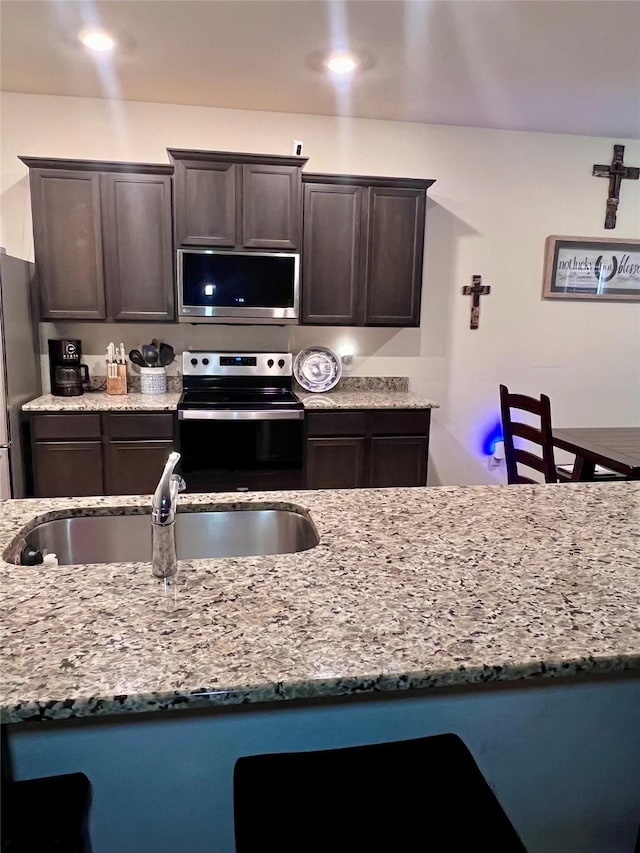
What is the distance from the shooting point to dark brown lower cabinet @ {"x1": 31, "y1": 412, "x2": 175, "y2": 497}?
10.0 ft

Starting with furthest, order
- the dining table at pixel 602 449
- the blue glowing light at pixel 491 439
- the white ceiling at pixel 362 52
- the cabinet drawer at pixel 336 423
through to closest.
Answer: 1. the blue glowing light at pixel 491 439
2. the cabinet drawer at pixel 336 423
3. the dining table at pixel 602 449
4. the white ceiling at pixel 362 52

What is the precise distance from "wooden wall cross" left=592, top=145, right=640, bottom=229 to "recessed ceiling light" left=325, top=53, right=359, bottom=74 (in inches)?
81.9

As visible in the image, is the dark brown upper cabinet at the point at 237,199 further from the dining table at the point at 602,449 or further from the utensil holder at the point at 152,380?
the dining table at the point at 602,449

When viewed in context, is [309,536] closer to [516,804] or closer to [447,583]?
[447,583]

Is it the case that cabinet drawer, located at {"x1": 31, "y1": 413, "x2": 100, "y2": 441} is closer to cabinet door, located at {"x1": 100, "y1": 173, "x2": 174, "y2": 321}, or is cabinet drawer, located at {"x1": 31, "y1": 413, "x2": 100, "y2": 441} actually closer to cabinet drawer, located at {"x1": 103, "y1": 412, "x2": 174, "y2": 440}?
cabinet drawer, located at {"x1": 103, "y1": 412, "x2": 174, "y2": 440}

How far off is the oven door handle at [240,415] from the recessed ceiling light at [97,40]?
178cm

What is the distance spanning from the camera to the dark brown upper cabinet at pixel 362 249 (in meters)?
3.34

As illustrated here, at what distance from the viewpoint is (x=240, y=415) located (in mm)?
3137

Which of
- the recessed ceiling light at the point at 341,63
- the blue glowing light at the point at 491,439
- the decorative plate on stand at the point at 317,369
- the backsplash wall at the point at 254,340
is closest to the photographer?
the recessed ceiling light at the point at 341,63

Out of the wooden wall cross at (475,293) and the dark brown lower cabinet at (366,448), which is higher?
the wooden wall cross at (475,293)

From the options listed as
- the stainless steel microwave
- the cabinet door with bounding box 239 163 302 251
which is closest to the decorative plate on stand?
the stainless steel microwave

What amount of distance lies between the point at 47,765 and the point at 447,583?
779 millimetres

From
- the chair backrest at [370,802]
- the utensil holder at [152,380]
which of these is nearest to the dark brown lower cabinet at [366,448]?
the utensil holder at [152,380]

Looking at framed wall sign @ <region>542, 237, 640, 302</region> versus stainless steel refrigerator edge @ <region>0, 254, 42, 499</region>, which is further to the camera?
framed wall sign @ <region>542, 237, 640, 302</region>
